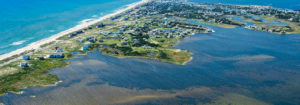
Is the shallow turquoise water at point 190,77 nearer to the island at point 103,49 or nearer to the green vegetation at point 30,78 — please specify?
the green vegetation at point 30,78

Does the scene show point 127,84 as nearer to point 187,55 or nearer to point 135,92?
point 135,92

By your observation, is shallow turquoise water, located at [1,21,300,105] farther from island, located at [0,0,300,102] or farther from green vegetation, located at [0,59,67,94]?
island, located at [0,0,300,102]

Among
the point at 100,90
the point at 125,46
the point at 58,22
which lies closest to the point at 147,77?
the point at 100,90

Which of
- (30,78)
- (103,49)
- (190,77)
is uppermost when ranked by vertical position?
(103,49)

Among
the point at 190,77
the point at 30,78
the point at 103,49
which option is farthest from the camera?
the point at 103,49

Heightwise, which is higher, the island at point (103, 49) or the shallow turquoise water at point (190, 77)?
the island at point (103, 49)

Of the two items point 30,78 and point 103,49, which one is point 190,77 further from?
point 30,78

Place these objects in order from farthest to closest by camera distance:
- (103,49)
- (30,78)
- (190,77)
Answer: (103,49), (190,77), (30,78)

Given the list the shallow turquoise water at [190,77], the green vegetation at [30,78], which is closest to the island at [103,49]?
the green vegetation at [30,78]

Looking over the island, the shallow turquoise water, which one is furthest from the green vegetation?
the shallow turquoise water

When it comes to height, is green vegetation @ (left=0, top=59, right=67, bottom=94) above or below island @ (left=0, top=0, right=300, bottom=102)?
below

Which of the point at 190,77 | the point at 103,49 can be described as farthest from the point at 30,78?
the point at 190,77
